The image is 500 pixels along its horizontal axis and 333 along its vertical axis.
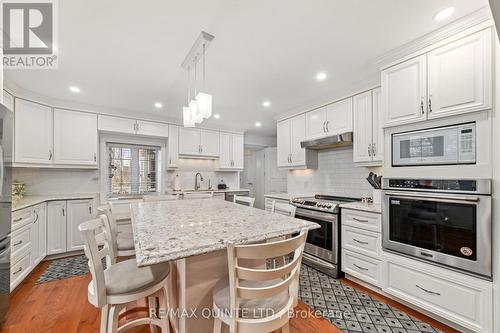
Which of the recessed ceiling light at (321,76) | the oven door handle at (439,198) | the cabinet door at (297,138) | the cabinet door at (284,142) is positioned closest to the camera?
the oven door handle at (439,198)

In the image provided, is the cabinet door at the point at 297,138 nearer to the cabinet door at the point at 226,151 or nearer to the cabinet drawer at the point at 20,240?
the cabinet door at the point at 226,151

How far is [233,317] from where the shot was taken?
93 centimetres

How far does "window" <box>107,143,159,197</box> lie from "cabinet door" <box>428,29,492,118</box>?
4637 millimetres

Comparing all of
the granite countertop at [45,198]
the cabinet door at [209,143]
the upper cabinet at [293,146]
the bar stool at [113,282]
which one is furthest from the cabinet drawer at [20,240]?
the upper cabinet at [293,146]

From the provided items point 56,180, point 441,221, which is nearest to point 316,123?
point 441,221

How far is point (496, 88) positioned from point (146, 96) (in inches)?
152

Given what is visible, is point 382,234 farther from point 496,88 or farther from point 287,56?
point 287,56

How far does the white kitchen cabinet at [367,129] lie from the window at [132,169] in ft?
12.9

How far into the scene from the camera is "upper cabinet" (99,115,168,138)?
3823mm

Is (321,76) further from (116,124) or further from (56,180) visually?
(56,180)

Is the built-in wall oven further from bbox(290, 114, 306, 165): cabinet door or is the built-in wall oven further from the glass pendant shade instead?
the glass pendant shade

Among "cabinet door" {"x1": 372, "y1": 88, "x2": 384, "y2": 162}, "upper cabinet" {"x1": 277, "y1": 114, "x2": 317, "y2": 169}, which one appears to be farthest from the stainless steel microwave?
"upper cabinet" {"x1": 277, "y1": 114, "x2": 317, "y2": 169}

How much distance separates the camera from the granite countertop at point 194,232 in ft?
3.02

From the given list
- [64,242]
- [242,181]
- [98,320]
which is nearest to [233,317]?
[98,320]
